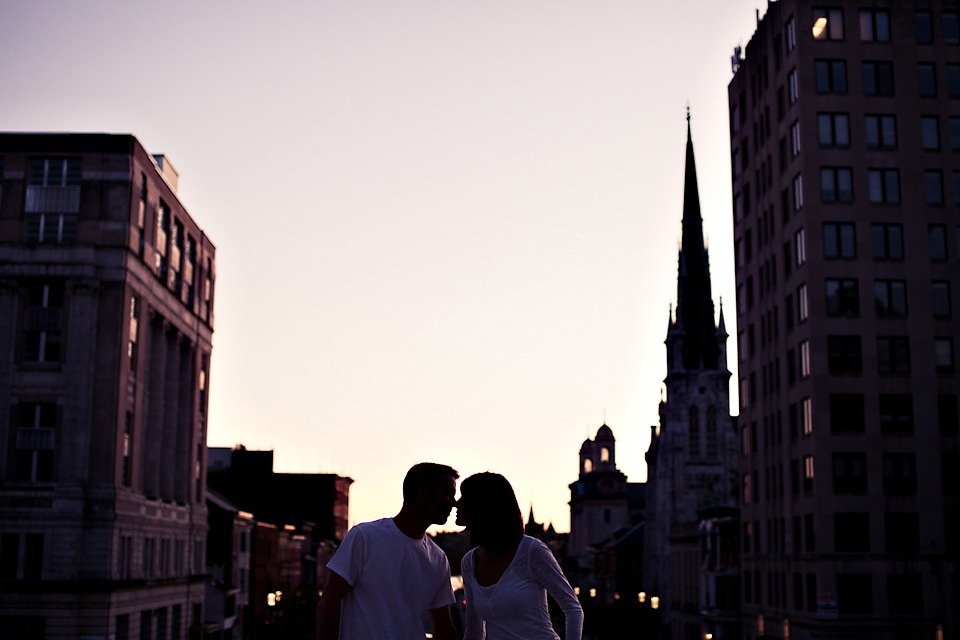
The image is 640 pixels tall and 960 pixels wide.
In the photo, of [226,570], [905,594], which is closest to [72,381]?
[226,570]

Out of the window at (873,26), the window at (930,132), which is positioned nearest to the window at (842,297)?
the window at (930,132)

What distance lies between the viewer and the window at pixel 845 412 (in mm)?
62844

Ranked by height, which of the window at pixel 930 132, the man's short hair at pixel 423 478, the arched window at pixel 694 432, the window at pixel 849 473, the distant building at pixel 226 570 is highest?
the window at pixel 930 132

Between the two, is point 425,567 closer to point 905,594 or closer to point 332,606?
point 332,606

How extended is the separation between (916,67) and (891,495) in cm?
2274

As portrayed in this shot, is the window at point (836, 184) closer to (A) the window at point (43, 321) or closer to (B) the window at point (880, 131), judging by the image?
(B) the window at point (880, 131)

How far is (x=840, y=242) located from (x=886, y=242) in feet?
7.74

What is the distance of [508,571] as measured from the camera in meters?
8.30

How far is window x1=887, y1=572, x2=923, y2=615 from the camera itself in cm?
6062

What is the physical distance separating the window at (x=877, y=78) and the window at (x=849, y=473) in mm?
19257

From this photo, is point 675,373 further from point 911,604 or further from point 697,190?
point 911,604

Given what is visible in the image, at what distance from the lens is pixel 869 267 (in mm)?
64062

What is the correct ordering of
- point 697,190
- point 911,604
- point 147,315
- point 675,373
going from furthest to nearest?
point 697,190 → point 675,373 → point 147,315 → point 911,604

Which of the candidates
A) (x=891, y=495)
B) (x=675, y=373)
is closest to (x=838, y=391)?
(x=891, y=495)
